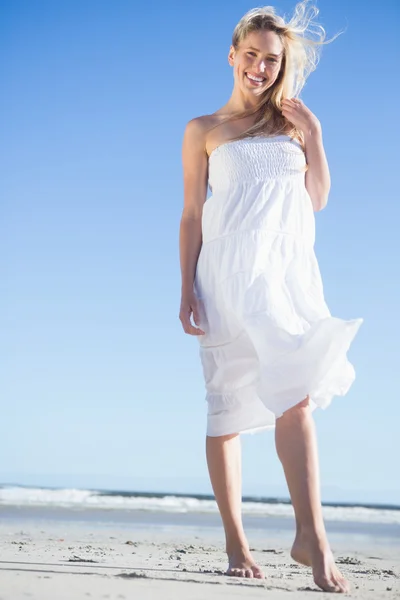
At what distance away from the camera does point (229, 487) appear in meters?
2.87

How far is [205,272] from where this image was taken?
116 inches

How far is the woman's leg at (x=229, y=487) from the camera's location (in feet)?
9.25

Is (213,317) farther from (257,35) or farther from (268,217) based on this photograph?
(257,35)

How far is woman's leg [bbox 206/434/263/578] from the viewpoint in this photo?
2.82m

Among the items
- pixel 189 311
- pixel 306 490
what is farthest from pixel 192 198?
pixel 306 490

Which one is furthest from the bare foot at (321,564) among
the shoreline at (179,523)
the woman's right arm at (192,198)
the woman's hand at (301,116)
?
the shoreline at (179,523)

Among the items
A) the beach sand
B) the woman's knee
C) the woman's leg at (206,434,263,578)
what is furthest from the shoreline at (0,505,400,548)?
the woman's knee

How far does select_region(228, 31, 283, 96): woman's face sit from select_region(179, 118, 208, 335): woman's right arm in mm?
245

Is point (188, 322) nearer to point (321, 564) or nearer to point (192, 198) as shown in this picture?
point (192, 198)

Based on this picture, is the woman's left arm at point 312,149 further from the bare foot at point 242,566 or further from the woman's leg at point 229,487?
the bare foot at point 242,566

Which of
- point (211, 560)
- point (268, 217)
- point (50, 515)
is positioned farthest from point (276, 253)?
point (50, 515)

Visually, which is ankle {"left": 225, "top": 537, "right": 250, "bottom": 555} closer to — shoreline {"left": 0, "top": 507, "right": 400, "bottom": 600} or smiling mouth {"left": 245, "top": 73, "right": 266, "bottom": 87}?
shoreline {"left": 0, "top": 507, "right": 400, "bottom": 600}

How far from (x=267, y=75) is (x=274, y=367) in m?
1.21

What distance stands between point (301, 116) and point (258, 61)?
0.27 meters
